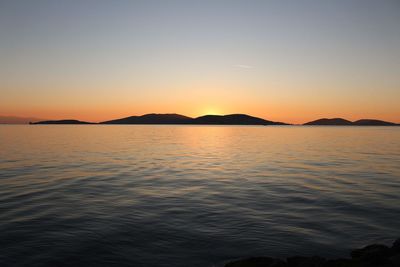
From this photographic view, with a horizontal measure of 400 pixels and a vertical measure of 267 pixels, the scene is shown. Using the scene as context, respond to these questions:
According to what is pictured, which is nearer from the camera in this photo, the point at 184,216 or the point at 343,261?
the point at 343,261

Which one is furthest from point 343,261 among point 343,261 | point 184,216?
point 184,216

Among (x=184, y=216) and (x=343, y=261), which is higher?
(x=343, y=261)

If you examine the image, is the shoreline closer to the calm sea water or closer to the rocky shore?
the rocky shore

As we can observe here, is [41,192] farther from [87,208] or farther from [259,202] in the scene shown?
[259,202]

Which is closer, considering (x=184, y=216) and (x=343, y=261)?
(x=343, y=261)

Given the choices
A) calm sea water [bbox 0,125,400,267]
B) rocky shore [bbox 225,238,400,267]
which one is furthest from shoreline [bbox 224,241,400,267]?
calm sea water [bbox 0,125,400,267]

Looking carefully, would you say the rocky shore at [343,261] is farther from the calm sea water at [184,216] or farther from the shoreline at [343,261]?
the calm sea water at [184,216]

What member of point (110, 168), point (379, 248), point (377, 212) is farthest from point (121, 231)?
point (110, 168)

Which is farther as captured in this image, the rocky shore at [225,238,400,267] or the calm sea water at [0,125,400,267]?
the calm sea water at [0,125,400,267]

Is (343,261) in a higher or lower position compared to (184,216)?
higher

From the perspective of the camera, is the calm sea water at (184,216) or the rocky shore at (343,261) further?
the calm sea water at (184,216)

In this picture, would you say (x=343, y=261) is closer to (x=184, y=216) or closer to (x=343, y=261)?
(x=343, y=261)

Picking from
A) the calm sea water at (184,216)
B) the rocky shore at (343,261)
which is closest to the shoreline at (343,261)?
the rocky shore at (343,261)

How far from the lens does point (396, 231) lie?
14.3 meters
